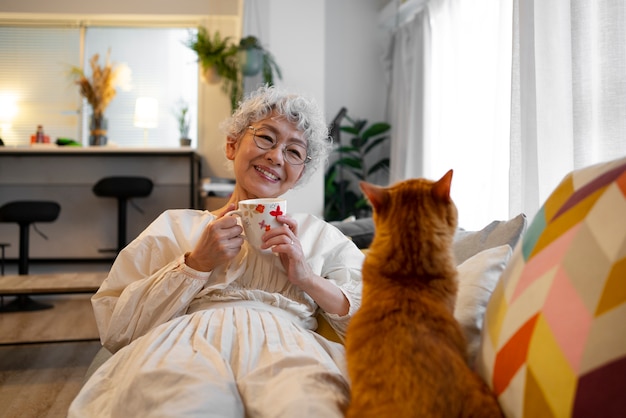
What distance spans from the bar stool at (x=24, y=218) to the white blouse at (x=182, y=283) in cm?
315

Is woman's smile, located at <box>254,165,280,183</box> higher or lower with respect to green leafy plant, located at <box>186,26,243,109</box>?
lower

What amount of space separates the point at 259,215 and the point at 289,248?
11cm

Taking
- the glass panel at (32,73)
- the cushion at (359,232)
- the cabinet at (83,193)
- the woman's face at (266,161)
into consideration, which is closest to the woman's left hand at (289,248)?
the woman's face at (266,161)

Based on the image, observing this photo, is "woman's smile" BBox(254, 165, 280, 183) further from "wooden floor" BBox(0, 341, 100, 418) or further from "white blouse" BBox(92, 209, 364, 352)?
"wooden floor" BBox(0, 341, 100, 418)

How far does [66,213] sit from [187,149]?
Result: 5.19ft

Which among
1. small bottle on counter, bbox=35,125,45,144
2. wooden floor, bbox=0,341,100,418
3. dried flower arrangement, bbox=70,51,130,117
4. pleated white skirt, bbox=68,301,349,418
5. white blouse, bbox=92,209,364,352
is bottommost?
wooden floor, bbox=0,341,100,418

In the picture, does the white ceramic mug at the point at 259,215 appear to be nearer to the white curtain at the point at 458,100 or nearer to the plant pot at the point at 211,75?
the white curtain at the point at 458,100

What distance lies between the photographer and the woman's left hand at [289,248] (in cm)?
127

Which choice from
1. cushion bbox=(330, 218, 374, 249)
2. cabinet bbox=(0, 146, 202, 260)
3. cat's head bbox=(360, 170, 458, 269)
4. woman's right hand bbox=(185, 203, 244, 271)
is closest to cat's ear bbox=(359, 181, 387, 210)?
cat's head bbox=(360, 170, 458, 269)

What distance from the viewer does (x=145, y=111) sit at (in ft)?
18.7

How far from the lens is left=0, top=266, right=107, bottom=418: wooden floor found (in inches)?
90.0

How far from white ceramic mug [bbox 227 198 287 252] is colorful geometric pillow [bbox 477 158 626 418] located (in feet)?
1.90

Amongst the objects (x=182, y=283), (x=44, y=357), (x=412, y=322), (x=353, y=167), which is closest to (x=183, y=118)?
(x=353, y=167)

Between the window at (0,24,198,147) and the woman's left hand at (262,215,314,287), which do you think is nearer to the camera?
the woman's left hand at (262,215,314,287)
